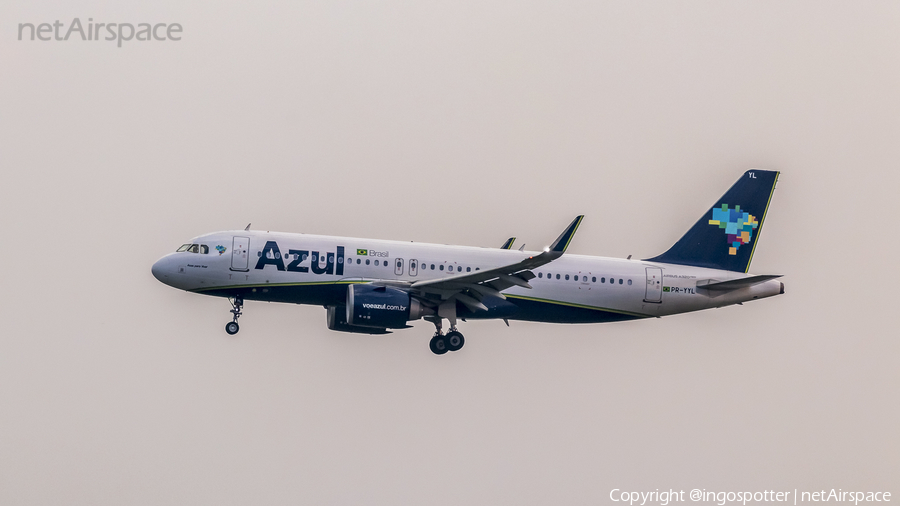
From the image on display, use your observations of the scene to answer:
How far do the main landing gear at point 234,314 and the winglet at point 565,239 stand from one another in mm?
13129

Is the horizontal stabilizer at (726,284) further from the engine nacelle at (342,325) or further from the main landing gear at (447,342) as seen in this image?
the engine nacelle at (342,325)

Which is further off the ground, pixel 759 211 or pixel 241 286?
pixel 759 211

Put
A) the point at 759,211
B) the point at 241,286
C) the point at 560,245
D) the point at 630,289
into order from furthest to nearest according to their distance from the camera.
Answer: the point at 759,211 → the point at 630,289 → the point at 241,286 → the point at 560,245

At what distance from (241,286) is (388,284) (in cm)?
557

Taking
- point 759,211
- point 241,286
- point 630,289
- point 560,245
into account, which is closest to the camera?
point 560,245

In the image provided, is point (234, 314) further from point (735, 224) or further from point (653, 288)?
point (735, 224)

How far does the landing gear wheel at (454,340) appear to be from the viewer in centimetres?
4166

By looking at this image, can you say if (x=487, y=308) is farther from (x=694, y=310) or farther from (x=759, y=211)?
(x=759, y=211)

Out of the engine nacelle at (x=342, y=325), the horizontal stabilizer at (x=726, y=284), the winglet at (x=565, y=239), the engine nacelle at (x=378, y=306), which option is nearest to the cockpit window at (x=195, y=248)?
the engine nacelle at (x=342, y=325)

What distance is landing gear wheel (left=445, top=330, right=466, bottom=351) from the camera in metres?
41.7

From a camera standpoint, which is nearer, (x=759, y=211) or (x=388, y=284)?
(x=388, y=284)

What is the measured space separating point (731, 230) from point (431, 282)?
14.7 m

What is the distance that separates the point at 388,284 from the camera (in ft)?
132

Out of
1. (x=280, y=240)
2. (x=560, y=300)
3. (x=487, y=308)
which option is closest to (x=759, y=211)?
(x=560, y=300)
